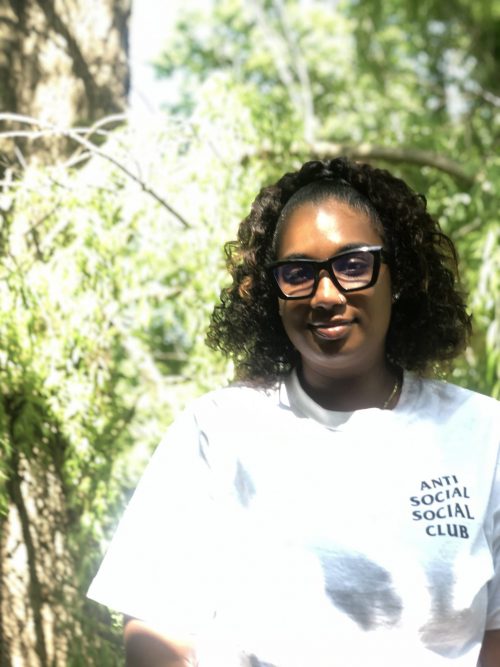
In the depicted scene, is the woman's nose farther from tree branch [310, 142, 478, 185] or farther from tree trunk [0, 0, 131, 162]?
tree branch [310, 142, 478, 185]

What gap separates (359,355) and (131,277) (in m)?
1.61

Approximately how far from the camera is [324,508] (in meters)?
1.43

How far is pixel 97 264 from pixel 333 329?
1441mm

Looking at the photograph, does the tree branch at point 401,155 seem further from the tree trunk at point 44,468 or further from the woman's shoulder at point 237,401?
the woman's shoulder at point 237,401

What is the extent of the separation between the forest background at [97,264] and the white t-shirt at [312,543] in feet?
1.78

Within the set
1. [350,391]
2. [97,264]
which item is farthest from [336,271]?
[97,264]

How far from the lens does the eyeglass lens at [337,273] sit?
1.55 meters

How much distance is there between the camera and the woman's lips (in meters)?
1.54

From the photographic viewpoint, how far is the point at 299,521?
1432 mm

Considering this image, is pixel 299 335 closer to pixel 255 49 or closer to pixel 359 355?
pixel 359 355

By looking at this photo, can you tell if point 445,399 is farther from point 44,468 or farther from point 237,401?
point 44,468

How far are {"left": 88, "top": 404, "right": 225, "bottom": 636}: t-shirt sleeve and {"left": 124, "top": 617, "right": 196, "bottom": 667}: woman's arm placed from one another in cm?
2

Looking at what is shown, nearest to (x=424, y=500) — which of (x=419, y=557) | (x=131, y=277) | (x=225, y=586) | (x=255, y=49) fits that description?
(x=419, y=557)

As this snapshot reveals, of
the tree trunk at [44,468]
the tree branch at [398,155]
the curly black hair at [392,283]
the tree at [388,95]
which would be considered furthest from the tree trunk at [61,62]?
the curly black hair at [392,283]
